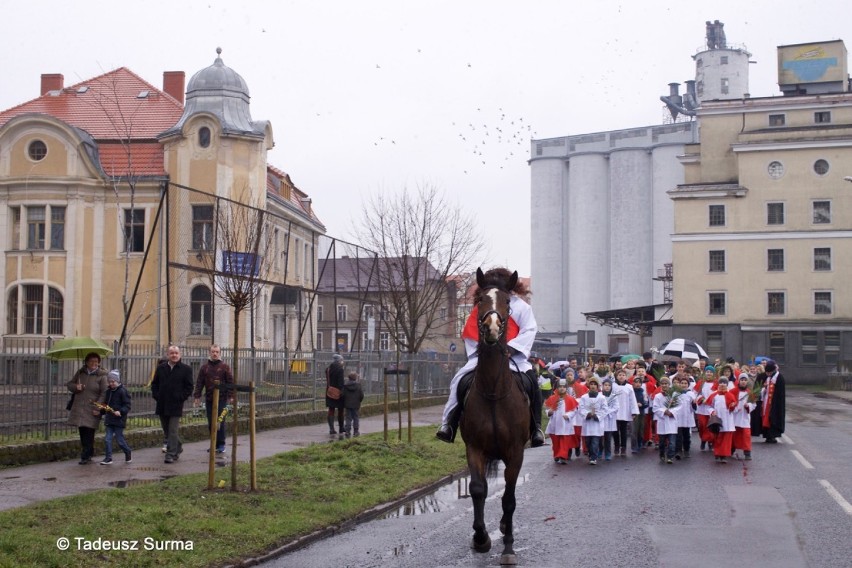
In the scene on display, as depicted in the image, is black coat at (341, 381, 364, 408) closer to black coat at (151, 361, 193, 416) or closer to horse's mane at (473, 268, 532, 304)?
black coat at (151, 361, 193, 416)

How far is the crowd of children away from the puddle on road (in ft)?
8.76

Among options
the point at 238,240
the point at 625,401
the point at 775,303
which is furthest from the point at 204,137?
the point at 775,303

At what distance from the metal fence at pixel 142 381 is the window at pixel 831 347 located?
Answer: 38401 millimetres

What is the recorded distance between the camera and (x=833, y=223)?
65062mm

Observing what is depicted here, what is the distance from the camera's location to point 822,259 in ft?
214

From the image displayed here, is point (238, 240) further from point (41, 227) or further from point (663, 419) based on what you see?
point (41, 227)

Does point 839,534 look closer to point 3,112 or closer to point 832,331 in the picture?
point 3,112

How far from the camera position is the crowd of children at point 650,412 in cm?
1944

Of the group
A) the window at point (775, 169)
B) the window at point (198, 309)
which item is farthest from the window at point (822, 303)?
the window at point (198, 309)

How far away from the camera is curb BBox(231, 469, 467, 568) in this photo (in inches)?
384

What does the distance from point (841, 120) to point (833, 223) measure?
6.89m

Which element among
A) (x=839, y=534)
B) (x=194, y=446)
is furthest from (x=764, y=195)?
(x=839, y=534)

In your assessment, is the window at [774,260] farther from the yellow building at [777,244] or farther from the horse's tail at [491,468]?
the horse's tail at [491,468]

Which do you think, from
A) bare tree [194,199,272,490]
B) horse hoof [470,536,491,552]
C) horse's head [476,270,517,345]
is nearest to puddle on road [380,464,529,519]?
horse hoof [470,536,491,552]
